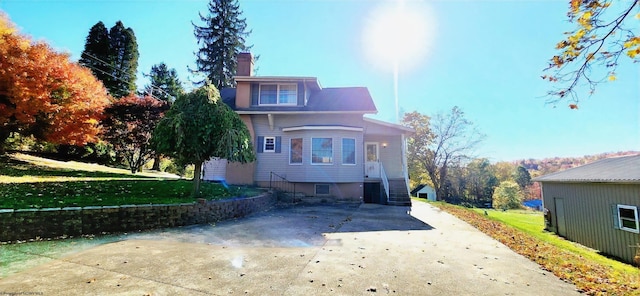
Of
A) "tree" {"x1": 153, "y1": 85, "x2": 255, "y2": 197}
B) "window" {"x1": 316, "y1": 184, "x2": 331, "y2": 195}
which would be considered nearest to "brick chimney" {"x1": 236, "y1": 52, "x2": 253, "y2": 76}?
"tree" {"x1": 153, "y1": 85, "x2": 255, "y2": 197}

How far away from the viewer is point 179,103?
9609 millimetres

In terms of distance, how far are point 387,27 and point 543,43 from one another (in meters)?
4.94

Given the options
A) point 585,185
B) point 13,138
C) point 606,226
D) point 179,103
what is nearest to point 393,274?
point 179,103

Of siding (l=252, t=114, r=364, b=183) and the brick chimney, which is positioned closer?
siding (l=252, t=114, r=364, b=183)

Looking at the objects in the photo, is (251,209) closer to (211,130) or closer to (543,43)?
(211,130)

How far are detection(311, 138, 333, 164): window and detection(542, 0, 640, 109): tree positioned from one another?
11.2 metres

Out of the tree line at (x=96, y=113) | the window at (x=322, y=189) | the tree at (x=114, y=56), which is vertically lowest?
the window at (x=322, y=189)

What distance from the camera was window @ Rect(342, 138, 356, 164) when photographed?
47.0ft

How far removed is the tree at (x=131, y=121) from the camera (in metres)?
19.3

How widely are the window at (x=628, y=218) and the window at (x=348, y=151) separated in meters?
10.9

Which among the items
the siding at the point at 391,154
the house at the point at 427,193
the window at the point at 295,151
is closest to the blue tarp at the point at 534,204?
the house at the point at 427,193

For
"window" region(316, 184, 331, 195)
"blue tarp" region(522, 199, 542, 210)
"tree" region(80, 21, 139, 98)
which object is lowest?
"blue tarp" region(522, 199, 542, 210)

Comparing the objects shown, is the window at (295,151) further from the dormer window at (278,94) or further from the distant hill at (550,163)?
the distant hill at (550,163)

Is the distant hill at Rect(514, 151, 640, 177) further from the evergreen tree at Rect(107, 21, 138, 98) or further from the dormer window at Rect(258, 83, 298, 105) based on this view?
the evergreen tree at Rect(107, 21, 138, 98)
